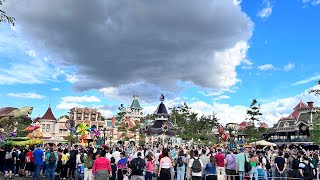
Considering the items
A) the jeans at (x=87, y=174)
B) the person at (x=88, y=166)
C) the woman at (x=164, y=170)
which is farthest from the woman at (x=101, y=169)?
the woman at (x=164, y=170)

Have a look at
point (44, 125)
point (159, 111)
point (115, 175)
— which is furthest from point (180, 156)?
point (44, 125)

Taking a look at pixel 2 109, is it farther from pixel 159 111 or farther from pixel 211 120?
pixel 211 120

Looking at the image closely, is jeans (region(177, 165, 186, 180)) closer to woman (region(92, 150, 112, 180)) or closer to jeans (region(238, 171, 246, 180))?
jeans (region(238, 171, 246, 180))

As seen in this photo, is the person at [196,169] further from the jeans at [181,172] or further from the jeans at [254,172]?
the jeans at [254,172]

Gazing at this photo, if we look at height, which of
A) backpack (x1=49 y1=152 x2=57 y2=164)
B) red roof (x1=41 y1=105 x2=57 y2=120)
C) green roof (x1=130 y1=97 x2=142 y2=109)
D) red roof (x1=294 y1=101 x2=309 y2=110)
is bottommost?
backpack (x1=49 y1=152 x2=57 y2=164)

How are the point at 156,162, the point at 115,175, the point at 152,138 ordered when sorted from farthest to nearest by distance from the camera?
the point at 152,138 → the point at 156,162 → the point at 115,175

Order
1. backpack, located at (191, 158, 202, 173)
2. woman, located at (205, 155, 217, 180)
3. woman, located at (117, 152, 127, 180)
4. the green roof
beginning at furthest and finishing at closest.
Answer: the green roof → woman, located at (117, 152, 127, 180) → woman, located at (205, 155, 217, 180) → backpack, located at (191, 158, 202, 173)

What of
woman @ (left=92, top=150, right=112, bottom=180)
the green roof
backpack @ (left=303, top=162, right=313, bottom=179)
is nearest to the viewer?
woman @ (left=92, top=150, right=112, bottom=180)

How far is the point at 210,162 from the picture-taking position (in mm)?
14641

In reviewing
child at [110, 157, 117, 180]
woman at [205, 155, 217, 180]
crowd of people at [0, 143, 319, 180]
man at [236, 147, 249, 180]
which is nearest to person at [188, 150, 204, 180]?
crowd of people at [0, 143, 319, 180]

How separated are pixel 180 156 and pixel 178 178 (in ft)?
3.49

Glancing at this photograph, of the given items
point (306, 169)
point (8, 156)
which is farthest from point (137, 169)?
point (8, 156)

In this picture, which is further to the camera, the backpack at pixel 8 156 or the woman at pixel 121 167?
the backpack at pixel 8 156

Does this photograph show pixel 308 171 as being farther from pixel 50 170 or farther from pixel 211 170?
pixel 50 170
